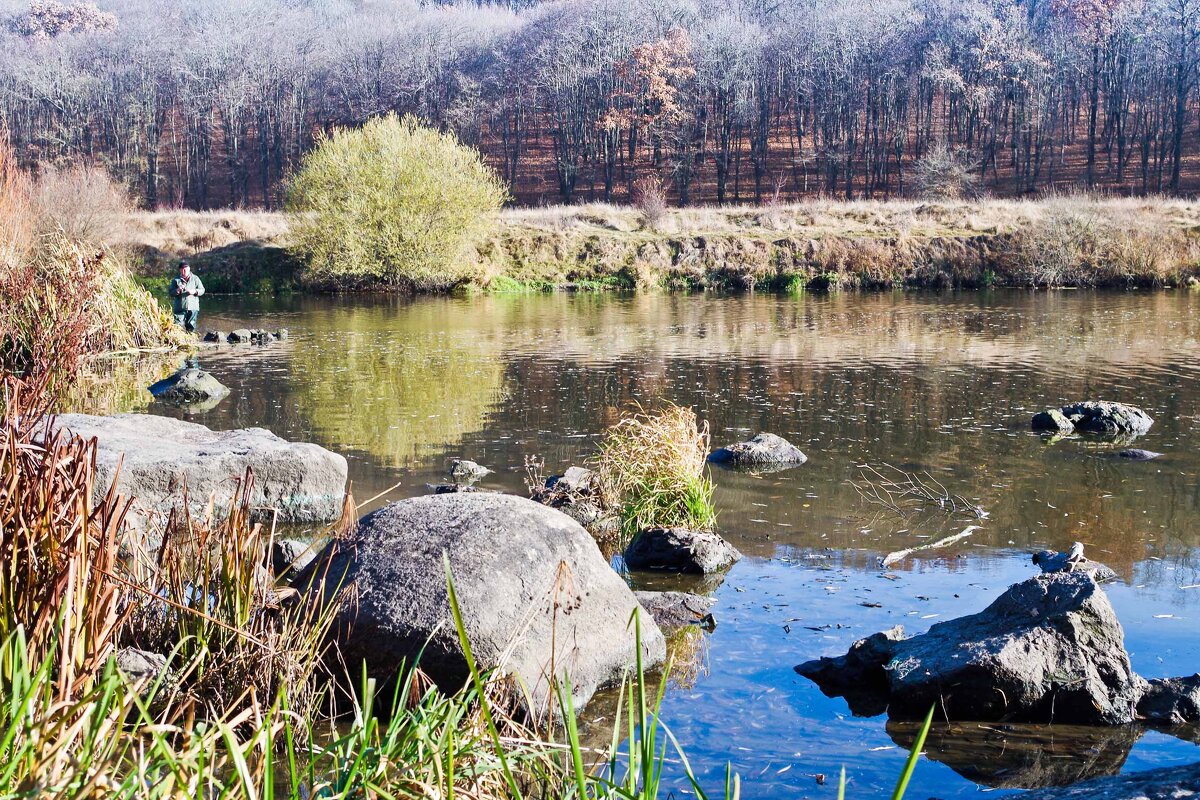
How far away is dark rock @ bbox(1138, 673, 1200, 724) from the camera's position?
645 centimetres

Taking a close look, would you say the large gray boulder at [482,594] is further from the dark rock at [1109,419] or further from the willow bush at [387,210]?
the willow bush at [387,210]

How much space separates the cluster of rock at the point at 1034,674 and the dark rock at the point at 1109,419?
10.00 m

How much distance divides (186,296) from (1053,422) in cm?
2090

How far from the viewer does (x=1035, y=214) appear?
52.7 metres

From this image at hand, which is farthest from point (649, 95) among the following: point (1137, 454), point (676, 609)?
point (676, 609)

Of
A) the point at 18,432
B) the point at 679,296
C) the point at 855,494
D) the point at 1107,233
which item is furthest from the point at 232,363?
the point at 1107,233

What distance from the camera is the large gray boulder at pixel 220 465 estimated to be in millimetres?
10156

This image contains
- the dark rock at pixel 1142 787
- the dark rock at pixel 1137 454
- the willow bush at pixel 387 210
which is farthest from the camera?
the willow bush at pixel 387 210

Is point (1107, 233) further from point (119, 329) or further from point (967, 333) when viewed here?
point (119, 329)

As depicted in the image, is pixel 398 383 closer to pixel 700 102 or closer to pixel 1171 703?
pixel 1171 703

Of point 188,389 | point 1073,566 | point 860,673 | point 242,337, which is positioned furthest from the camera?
point 242,337

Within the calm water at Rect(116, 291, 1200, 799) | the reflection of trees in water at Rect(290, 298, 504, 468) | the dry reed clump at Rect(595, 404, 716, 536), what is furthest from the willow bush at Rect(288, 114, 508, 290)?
the dry reed clump at Rect(595, 404, 716, 536)

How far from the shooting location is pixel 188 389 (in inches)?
758

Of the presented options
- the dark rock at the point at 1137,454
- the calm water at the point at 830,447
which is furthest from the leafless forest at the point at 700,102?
the dark rock at the point at 1137,454
